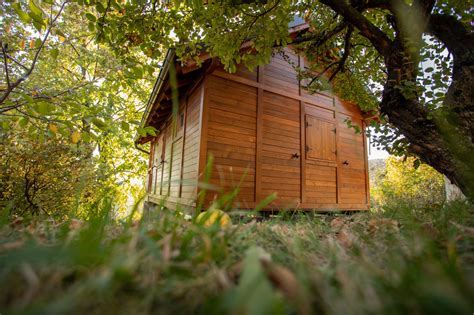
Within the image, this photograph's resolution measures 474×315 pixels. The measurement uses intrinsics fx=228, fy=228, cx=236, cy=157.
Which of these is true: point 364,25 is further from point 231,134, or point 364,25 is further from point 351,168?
point 351,168

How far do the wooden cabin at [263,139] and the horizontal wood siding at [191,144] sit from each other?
0.9 inches

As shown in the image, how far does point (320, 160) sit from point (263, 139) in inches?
81.0

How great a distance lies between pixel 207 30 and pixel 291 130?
390 centimetres

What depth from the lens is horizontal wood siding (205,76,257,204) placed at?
198 inches

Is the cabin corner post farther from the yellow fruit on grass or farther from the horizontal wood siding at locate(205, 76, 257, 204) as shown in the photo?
the yellow fruit on grass

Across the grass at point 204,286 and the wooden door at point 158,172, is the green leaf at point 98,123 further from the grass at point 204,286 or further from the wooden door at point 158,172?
the wooden door at point 158,172

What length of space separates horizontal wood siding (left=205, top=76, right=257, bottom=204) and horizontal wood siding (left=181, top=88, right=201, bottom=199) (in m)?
0.39

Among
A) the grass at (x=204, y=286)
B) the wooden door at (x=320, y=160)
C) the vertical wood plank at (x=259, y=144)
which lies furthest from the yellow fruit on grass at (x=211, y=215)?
the wooden door at (x=320, y=160)

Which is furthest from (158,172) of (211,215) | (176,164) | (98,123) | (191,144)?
(211,215)

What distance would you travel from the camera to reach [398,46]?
2.38m

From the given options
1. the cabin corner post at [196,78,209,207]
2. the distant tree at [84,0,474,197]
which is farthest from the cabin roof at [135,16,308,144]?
the distant tree at [84,0,474,197]

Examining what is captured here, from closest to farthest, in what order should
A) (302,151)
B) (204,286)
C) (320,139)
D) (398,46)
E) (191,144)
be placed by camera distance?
1. (204,286)
2. (398,46)
3. (191,144)
4. (302,151)
5. (320,139)

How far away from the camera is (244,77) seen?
18.8 ft

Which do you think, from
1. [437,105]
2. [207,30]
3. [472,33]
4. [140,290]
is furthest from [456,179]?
[207,30]
